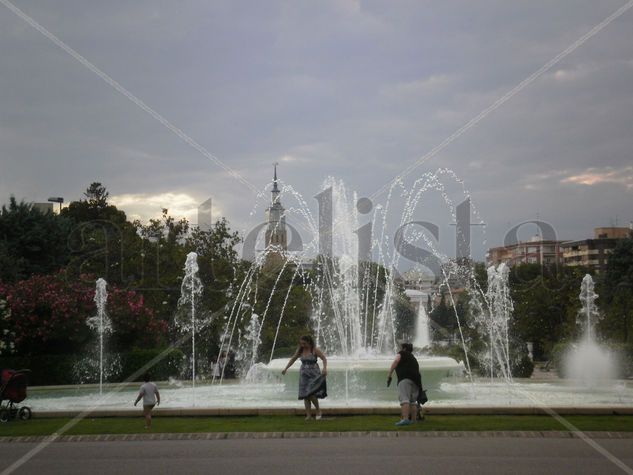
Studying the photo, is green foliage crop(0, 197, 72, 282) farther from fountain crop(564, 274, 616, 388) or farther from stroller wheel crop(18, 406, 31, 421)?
stroller wheel crop(18, 406, 31, 421)

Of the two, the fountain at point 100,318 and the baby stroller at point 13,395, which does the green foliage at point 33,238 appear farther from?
the baby stroller at point 13,395

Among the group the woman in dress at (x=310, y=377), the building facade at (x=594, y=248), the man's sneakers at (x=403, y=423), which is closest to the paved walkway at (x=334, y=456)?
the man's sneakers at (x=403, y=423)

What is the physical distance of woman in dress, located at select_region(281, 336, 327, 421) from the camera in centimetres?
1544

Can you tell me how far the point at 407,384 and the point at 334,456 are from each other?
3.76 meters

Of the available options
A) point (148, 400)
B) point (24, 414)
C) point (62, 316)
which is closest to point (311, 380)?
point (148, 400)

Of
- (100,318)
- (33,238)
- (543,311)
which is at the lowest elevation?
(100,318)

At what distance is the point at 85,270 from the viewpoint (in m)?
46.7

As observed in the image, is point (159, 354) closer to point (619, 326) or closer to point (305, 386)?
point (305, 386)

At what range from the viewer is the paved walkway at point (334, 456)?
10.5 meters

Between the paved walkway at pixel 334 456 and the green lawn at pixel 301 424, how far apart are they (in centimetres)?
95

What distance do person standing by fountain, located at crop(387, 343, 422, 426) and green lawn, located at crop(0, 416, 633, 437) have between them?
264mm

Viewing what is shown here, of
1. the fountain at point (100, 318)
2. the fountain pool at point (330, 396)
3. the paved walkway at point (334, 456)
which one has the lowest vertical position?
the fountain pool at point (330, 396)

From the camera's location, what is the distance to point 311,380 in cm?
1555

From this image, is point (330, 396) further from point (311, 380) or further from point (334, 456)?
point (334, 456)
